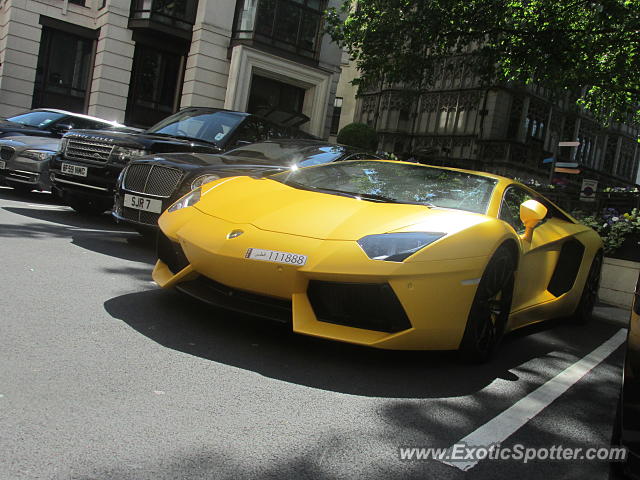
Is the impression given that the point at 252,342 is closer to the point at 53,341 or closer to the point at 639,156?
the point at 53,341

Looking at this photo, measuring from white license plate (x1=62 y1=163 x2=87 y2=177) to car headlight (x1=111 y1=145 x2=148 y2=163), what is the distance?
0.42 meters

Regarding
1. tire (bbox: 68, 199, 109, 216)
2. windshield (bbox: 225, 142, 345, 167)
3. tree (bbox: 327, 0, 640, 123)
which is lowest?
tire (bbox: 68, 199, 109, 216)

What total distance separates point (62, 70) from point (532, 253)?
71.5 feet

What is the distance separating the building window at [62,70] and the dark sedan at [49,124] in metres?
11.7

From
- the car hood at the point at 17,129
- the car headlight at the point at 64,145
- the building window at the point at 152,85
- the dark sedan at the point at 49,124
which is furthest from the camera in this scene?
the building window at the point at 152,85

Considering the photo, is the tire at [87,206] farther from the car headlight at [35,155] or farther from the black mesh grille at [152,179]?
the black mesh grille at [152,179]

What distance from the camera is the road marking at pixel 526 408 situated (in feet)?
9.86

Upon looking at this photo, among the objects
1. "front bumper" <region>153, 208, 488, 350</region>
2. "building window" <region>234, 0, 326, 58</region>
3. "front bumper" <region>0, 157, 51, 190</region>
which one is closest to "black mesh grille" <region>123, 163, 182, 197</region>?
"front bumper" <region>153, 208, 488, 350</region>

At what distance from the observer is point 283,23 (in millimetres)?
21625

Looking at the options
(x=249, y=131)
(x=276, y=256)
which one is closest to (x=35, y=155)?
(x=249, y=131)

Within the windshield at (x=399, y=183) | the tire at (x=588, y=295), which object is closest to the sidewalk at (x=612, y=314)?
the tire at (x=588, y=295)

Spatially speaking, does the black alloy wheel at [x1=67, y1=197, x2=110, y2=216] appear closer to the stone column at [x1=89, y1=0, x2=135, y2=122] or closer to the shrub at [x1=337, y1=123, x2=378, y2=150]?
the stone column at [x1=89, y1=0, x2=135, y2=122]

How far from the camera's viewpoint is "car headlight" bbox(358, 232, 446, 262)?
3666 mm

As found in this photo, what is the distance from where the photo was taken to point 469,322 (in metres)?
3.97
